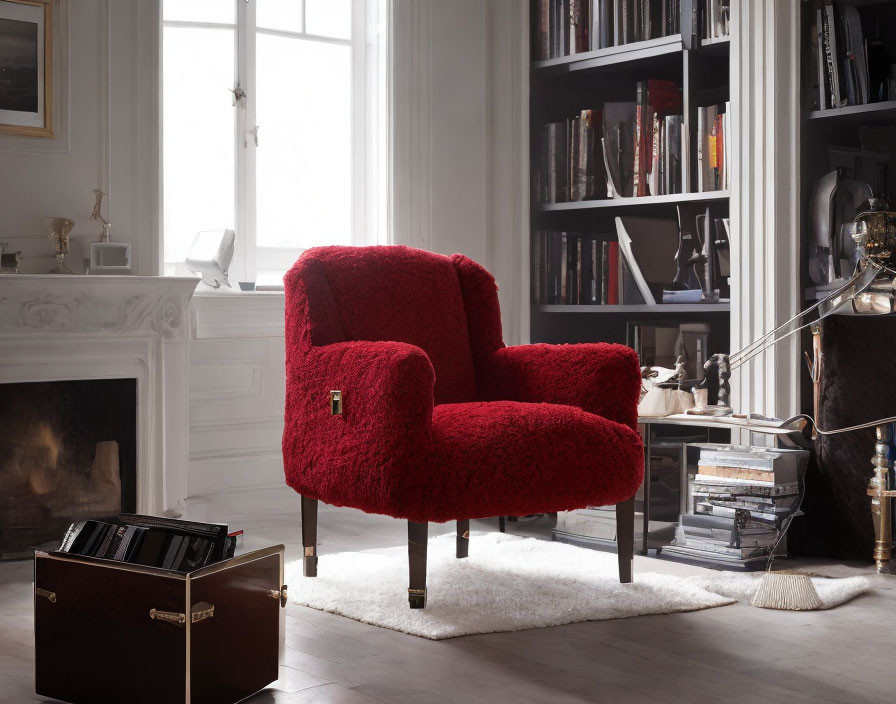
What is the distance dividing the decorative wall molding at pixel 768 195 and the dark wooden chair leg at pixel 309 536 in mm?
1434

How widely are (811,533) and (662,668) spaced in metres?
1.23

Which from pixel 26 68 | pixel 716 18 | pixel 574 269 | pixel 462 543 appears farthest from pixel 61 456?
pixel 716 18

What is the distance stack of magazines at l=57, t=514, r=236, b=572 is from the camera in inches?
72.6

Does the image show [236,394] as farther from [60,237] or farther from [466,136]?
[466,136]

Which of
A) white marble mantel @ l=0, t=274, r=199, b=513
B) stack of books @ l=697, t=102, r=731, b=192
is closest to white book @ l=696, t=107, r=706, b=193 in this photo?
stack of books @ l=697, t=102, r=731, b=192

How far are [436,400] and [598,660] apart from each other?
0.98m

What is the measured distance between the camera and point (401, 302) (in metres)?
2.88

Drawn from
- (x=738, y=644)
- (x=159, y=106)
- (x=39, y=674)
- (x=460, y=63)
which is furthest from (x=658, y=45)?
(x=39, y=674)

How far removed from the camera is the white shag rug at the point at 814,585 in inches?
99.8

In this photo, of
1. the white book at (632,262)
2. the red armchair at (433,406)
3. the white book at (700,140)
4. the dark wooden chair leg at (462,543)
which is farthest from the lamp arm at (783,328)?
the dark wooden chair leg at (462,543)

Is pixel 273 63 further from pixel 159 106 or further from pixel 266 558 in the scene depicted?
pixel 266 558

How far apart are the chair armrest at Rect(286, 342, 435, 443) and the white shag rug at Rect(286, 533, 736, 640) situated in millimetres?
395

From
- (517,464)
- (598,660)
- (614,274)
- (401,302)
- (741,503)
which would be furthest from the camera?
(614,274)

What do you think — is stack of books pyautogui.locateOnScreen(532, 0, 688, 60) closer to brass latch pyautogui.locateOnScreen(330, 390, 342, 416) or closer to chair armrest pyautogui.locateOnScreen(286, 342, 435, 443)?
chair armrest pyautogui.locateOnScreen(286, 342, 435, 443)
